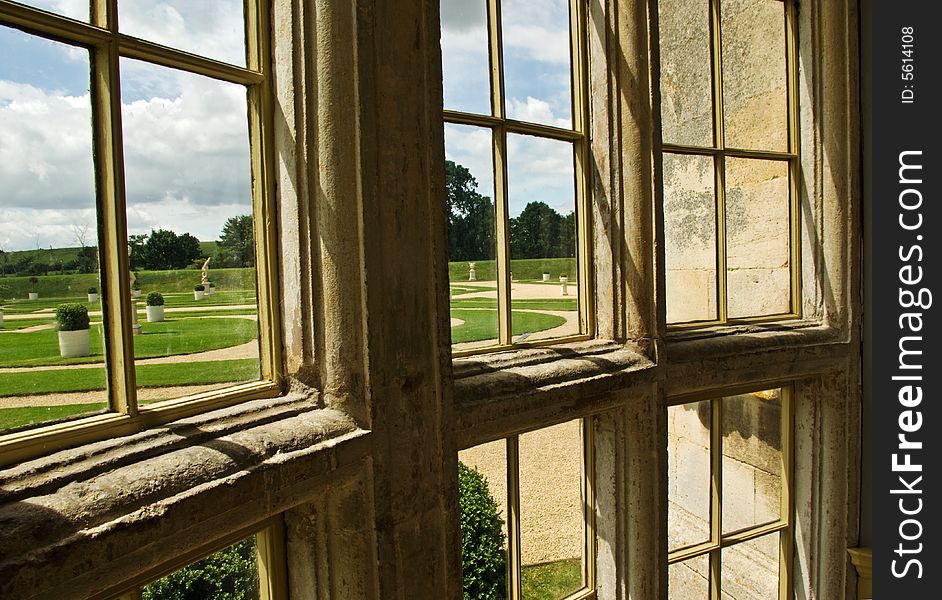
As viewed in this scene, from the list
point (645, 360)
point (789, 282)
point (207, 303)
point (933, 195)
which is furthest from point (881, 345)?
point (207, 303)

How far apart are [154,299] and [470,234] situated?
3.91 ft

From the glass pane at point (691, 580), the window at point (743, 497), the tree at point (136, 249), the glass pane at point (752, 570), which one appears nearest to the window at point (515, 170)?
the tree at point (136, 249)

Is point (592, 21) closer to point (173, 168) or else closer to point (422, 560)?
point (173, 168)

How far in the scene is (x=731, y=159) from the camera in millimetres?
3785

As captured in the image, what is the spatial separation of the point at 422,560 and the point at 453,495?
0.75 feet

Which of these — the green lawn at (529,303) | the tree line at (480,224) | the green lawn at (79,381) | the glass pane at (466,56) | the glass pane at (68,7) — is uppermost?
the glass pane at (466,56)

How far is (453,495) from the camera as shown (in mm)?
1974

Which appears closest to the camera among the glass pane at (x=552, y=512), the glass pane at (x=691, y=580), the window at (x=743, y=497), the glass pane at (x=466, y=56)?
the glass pane at (x=466, y=56)

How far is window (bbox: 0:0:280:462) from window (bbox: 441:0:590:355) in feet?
2.58

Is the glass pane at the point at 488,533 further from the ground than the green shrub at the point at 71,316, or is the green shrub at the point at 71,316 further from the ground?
the green shrub at the point at 71,316

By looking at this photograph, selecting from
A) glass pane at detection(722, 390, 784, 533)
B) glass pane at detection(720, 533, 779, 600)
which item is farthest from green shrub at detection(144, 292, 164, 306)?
glass pane at detection(720, 533, 779, 600)

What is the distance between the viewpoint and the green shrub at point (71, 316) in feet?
4.17

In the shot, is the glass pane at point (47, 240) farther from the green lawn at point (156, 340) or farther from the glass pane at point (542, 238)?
the glass pane at point (542, 238)

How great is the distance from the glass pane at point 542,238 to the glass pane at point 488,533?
1.81 feet
